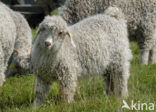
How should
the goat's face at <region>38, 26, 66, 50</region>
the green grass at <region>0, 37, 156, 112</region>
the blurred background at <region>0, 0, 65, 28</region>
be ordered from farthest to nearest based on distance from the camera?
the blurred background at <region>0, 0, 65, 28</region>, the goat's face at <region>38, 26, 66, 50</region>, the green grass at <region>0, 37, 156, 112</region>

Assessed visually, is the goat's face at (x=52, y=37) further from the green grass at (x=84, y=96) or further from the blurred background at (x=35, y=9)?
the blurred background at (x=35, y=9)

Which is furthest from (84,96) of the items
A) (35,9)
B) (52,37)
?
(35,9)

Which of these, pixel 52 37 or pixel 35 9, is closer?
pixel 52 37

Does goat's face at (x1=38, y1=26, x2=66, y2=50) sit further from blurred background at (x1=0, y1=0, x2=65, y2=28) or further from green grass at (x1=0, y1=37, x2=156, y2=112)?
blurred background at (x1=0, y1=0, x2=65, y2=28)

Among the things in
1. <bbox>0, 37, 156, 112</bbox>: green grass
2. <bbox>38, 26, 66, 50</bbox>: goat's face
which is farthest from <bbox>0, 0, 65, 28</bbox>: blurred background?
<bbox>38, 26, 66, 50</bbox>: goat's face

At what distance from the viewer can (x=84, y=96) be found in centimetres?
418

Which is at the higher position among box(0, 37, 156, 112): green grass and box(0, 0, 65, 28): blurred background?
box(0, 0, 65, 28): blurred background

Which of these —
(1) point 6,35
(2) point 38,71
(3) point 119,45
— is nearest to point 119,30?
(3) point 119,45

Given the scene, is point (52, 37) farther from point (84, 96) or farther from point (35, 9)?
point (35, 9)

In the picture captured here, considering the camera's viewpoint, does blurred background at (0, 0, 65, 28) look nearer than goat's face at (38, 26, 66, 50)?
No

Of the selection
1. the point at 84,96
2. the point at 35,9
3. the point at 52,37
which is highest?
the point at 35,9

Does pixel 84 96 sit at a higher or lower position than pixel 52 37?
lower

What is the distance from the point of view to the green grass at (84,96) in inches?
153

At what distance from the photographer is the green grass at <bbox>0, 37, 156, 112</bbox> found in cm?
389
